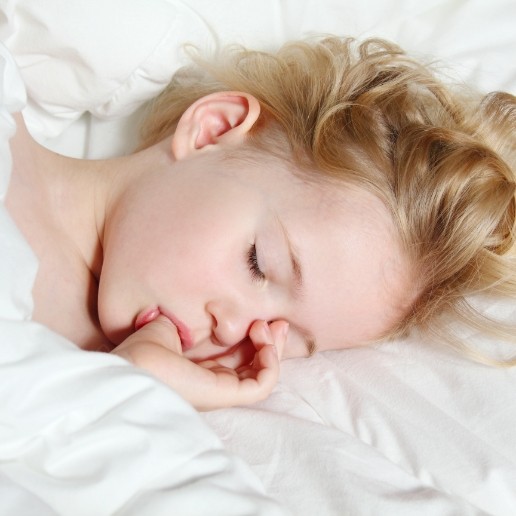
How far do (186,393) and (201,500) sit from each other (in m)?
0.29

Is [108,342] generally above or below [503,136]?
below

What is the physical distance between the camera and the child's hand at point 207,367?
1095 millimetres

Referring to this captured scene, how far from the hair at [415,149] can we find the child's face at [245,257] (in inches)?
2.0

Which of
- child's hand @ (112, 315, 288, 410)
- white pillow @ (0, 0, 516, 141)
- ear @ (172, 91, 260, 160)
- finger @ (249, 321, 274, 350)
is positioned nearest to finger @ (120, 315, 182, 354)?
child's hand @ (112, 315, 288, 410)

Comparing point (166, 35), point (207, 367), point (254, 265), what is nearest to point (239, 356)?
point (207, 367)

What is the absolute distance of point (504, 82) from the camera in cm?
162

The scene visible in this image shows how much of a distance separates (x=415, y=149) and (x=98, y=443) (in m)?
0.67

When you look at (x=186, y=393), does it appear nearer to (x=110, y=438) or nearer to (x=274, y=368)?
(x=274, y=368)

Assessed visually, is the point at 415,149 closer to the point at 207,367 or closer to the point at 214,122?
the point at 214,122

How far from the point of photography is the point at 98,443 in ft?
2.84

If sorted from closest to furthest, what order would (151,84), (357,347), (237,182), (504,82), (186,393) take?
(186,393) → (237,182) → (357,347) → (151,84) → (504,82)

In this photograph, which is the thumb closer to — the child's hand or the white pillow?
the child's hand

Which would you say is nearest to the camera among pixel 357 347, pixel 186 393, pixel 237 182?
pixel 186 393

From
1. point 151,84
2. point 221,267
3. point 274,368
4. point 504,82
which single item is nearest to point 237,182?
point 221,267
